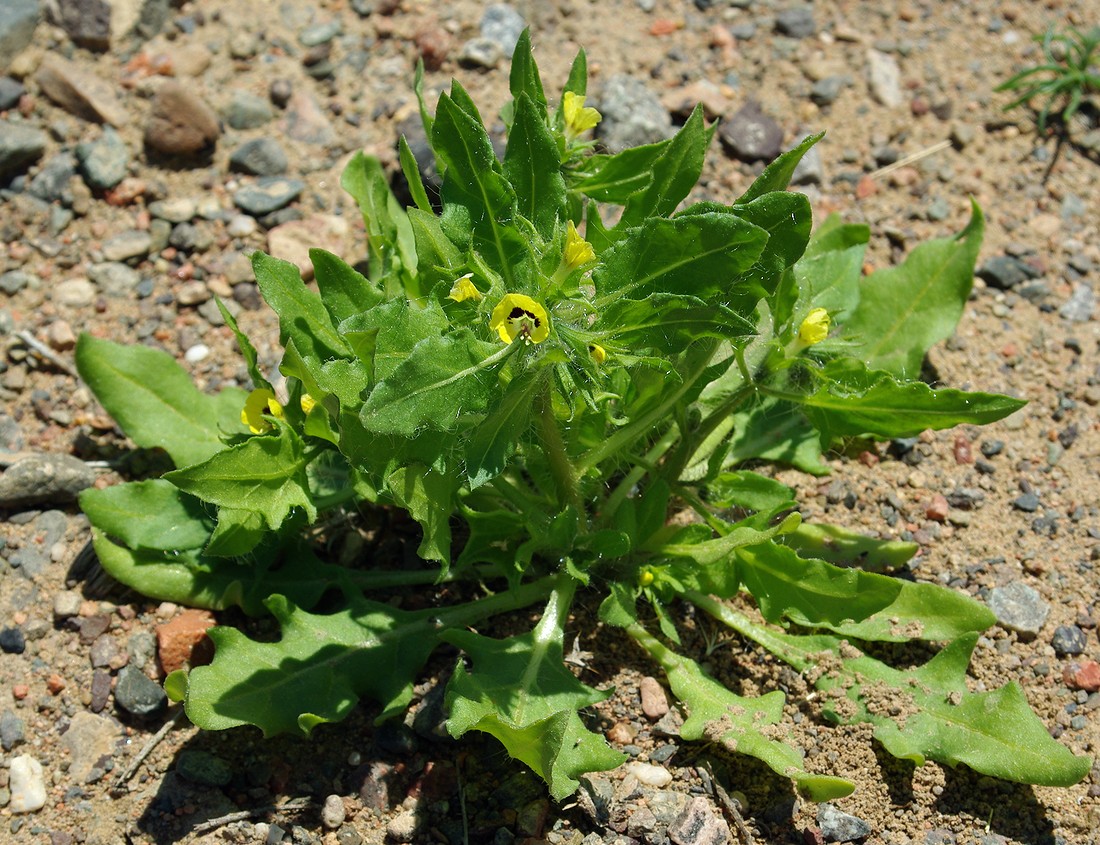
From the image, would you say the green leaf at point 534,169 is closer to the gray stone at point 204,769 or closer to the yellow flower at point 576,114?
the yellow flower at point 576,114

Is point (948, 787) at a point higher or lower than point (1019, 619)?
lower

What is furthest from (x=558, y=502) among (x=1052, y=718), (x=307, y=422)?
(x=1052, y=718)

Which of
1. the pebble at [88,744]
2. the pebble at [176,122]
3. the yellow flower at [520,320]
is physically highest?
the yellow flower at [520,320]

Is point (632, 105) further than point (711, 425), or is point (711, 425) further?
point (632, 105)

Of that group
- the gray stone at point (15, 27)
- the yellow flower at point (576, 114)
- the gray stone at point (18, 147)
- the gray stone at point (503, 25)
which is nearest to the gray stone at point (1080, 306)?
Answer: the yellow flower at point (576, 114)

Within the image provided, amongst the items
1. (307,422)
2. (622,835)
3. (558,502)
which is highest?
(307,422)

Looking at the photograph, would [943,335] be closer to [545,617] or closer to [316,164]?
[545,617]
